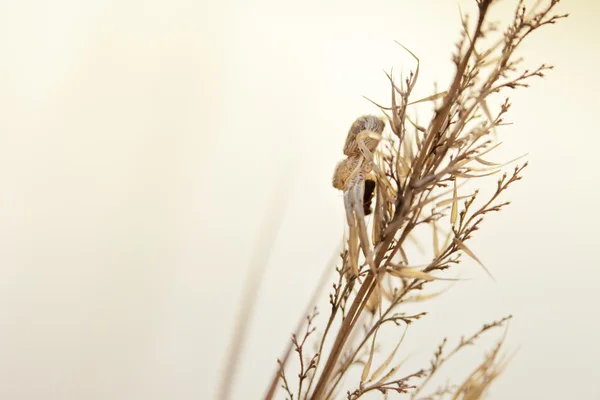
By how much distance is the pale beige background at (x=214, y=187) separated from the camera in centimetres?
83

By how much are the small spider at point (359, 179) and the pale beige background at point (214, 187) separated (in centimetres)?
37

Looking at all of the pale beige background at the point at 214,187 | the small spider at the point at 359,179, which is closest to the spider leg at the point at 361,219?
the small spider at the point at 359,179

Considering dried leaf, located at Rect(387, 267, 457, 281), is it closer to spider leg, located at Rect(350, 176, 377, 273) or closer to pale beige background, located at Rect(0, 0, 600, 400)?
spider leg, located at Rect(350, 176, 377, 273)

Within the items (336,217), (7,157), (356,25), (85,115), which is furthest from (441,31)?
(7,157)

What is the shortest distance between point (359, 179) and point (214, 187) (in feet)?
1.39

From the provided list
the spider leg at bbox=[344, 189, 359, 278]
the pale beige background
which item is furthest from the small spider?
the pale beige background

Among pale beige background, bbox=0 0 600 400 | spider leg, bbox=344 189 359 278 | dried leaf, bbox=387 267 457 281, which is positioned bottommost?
dried leaf, bbox=387 267 457 281

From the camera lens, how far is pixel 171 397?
0.90 meters

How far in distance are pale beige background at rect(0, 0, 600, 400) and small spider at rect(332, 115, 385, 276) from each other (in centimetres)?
37

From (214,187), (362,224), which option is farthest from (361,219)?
(214,187)

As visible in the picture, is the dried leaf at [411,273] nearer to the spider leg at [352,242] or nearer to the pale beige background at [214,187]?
the spider leg at [352,242]

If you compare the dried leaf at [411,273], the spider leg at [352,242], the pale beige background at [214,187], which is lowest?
the dried leaf at [411,273]

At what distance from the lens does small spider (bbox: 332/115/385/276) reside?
512 millimetres

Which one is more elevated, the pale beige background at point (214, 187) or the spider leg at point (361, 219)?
the pale beige background at point (214, 187)
